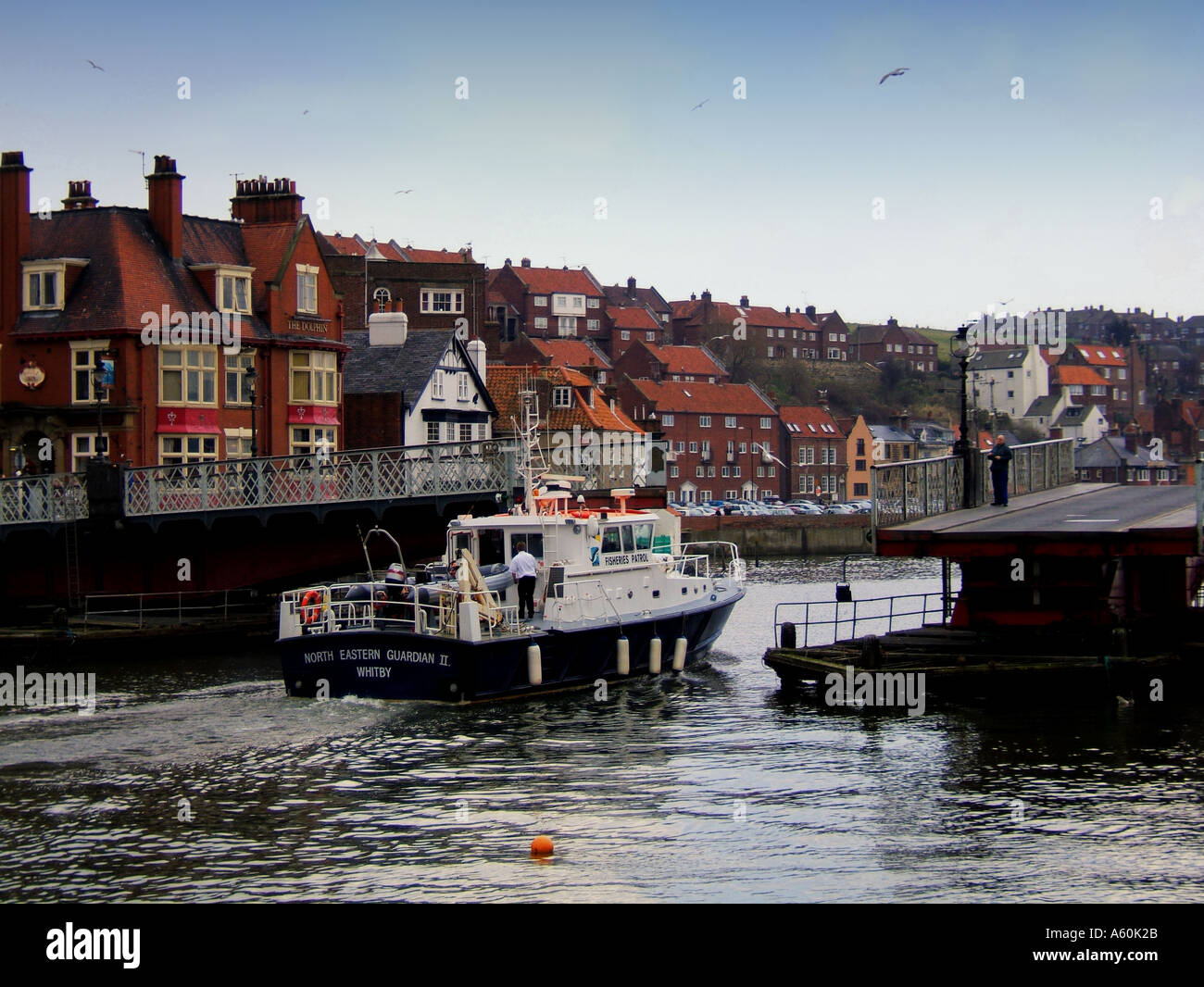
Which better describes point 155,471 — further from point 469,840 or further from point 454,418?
point 469,840

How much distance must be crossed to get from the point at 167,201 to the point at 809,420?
9736 centimetres

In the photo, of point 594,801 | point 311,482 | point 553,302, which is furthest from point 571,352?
point 594,801

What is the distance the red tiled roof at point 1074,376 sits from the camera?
18800 centimetres

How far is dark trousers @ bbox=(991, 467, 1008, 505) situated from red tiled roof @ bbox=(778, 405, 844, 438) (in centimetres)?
10388

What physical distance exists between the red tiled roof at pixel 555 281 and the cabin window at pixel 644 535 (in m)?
126

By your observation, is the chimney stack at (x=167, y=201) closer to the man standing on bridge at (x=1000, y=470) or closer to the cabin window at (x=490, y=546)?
the cabin window at (x=490, y=546)

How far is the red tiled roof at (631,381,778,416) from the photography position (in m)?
133

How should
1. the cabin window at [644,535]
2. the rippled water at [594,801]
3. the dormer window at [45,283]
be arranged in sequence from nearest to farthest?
the rippled water at [594,801]
the cabin window at [644,535]
the dormer window at [45,283]

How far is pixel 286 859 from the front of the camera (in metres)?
21.3

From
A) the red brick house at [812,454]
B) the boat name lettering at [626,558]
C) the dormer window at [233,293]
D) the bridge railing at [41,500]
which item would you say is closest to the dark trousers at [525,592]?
the boat name lettering at [626,558]

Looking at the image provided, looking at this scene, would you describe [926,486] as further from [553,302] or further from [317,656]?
[553,302]

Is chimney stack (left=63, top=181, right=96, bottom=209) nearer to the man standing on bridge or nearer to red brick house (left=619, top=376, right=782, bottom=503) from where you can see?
the man standing on bridge
